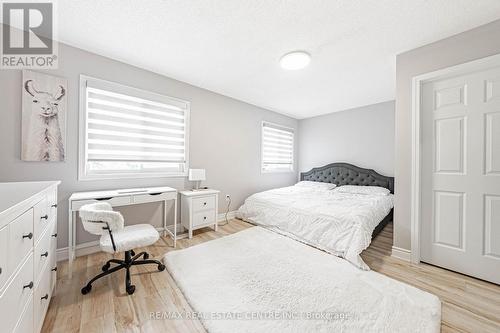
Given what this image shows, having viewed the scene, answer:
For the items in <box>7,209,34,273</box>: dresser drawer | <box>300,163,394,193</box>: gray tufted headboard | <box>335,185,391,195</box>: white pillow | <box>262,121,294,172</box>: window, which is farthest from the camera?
<box>262,121,294,172</box>: window

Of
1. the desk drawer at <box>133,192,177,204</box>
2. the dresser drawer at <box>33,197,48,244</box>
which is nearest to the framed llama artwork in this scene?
the desk drawer at <box>133,192,177,204</box>

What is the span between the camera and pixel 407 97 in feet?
7.52

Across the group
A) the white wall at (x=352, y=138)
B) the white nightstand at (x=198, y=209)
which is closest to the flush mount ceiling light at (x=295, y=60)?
the white nightstand at (x=198, y=209)

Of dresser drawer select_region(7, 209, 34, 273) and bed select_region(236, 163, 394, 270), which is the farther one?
bed select_region(236, 163, 394, 270)

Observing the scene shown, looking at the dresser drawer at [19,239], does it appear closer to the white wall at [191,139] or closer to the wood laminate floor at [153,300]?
the wood laminate floor at [153,300]

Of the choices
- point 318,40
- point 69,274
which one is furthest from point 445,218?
point 69,274

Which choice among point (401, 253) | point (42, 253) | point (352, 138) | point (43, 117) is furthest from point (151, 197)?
point (352, 138)

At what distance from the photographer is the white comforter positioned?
7.36ft

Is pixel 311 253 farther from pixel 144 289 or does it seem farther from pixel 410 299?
pixel 144 289

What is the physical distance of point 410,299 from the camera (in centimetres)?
159

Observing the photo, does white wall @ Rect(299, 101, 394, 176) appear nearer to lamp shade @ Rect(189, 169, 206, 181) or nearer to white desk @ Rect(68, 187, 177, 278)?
lamp shade @ Rect(189, 169, 206, 181)

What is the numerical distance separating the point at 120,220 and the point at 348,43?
3.00 m

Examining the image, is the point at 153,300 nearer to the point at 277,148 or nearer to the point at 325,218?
the point at 325,218

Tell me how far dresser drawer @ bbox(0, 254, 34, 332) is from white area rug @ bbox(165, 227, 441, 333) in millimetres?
1011
